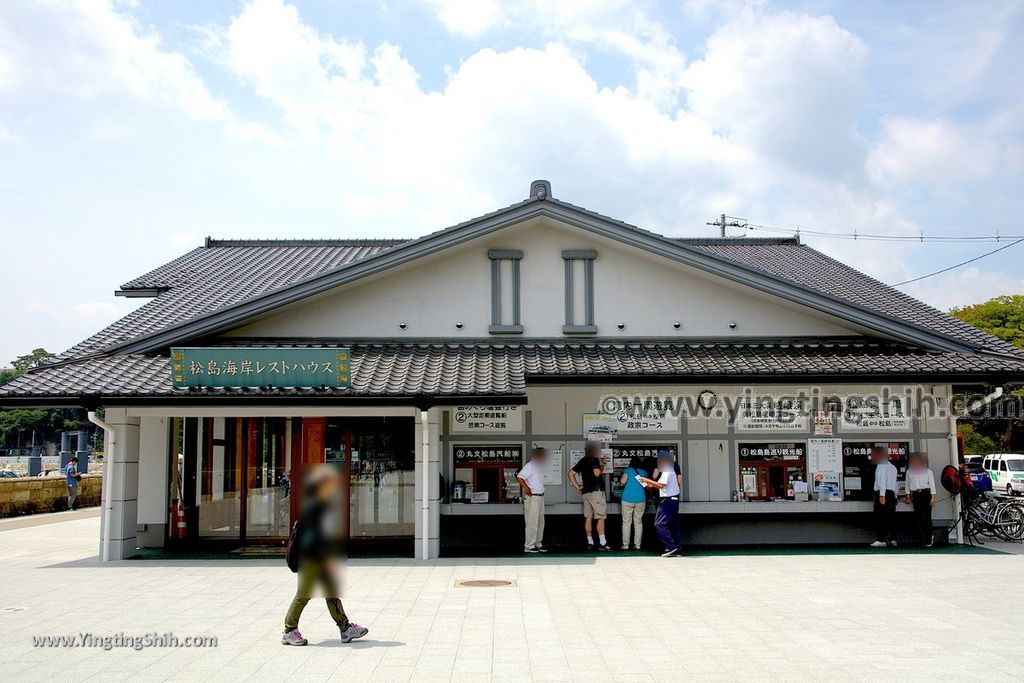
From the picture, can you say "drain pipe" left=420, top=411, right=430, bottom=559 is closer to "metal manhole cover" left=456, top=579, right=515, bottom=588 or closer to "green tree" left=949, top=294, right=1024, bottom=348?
"metal manhole cover" left=456, top=579, right=515, bottom=588

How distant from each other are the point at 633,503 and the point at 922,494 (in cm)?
484

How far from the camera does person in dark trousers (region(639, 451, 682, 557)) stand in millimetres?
14062

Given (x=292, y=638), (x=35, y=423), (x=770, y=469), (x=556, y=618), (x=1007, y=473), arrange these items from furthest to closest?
(x=35, y=423) → (x=1007, y=473) → (x=770, y=469) → (x=556, y=618) → (x=292, y=638)

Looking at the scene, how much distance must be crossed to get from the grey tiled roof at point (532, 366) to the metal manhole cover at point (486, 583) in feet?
8.97

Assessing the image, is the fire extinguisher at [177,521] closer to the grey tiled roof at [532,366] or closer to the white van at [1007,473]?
the grey tiled roof at [532,366]

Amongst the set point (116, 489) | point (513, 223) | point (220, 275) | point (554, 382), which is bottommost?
point (116, 489)

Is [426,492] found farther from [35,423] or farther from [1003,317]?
[35,423]

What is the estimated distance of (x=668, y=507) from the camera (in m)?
14.1

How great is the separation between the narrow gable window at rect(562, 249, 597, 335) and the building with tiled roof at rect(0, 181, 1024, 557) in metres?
0.04

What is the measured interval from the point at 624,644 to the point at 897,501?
8.83 meters

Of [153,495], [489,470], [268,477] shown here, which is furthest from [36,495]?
[489,470]

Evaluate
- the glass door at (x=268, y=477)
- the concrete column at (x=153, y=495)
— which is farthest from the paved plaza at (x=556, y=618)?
the glass door at (x=268, y=477)

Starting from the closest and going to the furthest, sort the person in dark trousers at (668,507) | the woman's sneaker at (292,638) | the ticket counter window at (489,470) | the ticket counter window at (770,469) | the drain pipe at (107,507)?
the woman's sneaker at (292,638) < the drain pipe at (107,507) < the person in dark trousers at (668,507) < the ticket counter window at (489,470) < the ticket counter window at (770,469)

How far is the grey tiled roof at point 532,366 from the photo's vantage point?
1347 cm
